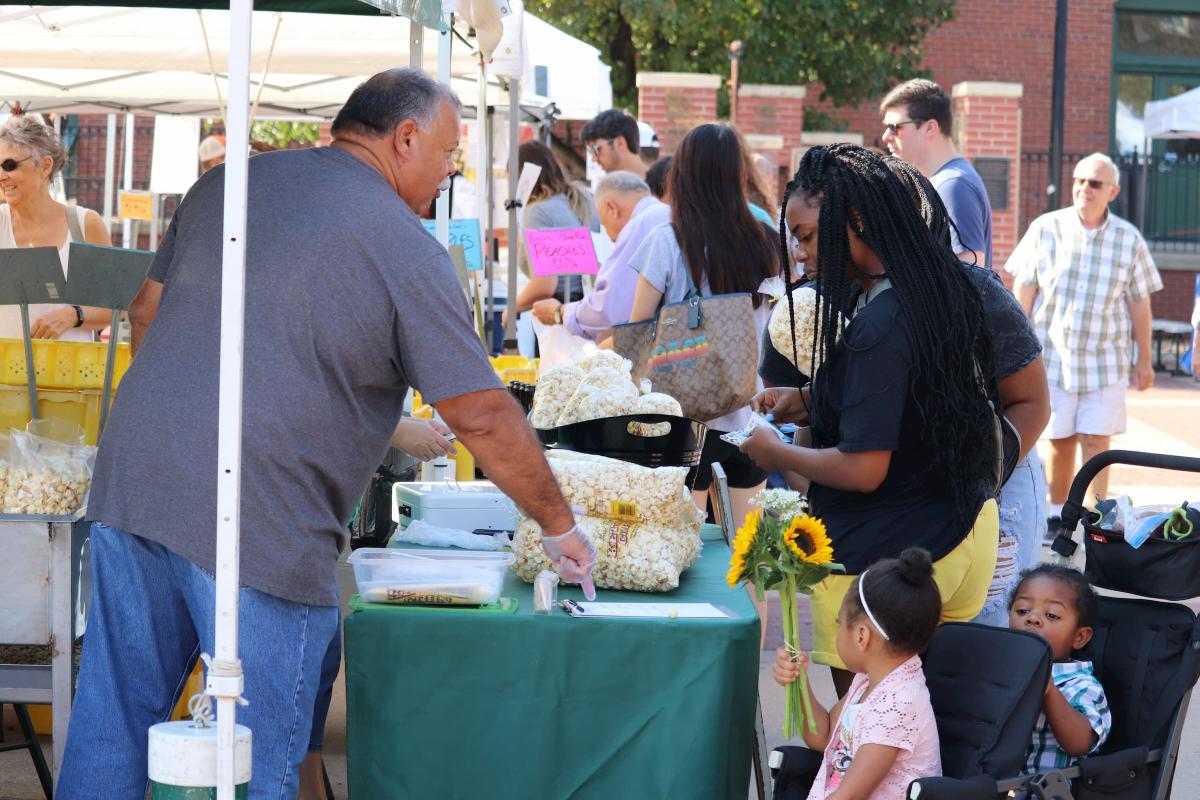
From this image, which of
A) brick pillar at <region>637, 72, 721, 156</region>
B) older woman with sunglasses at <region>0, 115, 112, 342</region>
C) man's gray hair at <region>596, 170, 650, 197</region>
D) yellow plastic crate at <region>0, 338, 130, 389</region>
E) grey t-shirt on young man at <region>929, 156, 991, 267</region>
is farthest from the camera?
brick pillar at <region>637, 72, 721, 156</region>

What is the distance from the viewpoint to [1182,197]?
2161 cm

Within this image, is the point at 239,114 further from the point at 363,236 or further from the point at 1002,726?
the point at 1002,726

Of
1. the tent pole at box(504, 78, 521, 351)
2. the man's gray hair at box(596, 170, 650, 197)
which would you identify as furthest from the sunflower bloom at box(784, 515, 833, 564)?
the tent pole at box(504, 78, 521, 351)

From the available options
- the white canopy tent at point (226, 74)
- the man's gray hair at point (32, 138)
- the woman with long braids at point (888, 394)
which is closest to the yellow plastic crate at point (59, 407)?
the white canopy tent at point (226, 74)

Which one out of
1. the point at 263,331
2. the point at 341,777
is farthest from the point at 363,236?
the point at 341,777

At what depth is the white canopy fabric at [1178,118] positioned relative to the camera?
1816cm

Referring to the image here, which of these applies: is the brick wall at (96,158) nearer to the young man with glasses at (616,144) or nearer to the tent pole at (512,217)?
the tent pole at (512,217)

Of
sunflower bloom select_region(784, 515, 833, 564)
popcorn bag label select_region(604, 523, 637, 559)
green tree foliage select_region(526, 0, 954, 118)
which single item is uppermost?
green tree foliage select_region(526, 0, 954, 118)

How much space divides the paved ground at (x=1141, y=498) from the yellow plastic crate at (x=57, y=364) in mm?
911

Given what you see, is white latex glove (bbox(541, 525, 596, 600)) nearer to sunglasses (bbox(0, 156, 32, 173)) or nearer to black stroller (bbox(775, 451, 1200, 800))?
black stroller (bbox(775, 451, 1200, 800))

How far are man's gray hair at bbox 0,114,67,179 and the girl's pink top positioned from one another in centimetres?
380

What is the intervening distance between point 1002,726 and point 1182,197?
2051 centimetres

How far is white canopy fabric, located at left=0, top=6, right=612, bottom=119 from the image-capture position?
7.16 meters

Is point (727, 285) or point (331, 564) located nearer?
point (331, 564)
